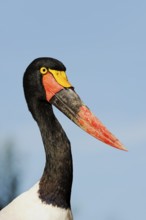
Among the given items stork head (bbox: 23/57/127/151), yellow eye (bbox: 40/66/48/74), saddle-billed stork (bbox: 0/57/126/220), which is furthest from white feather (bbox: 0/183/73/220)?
yellow eye (bbox: 40/66/48/74)

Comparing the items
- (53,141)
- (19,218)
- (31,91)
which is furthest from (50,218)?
(31,91)

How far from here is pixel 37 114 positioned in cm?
801

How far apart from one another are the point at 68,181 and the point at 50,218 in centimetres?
45

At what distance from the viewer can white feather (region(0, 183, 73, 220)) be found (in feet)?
24.8

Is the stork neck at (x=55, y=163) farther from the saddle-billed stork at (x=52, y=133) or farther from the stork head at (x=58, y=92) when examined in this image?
the stork head at (x=58, y=92)

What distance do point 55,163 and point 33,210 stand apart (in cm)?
51

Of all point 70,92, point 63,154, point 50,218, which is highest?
point 70,92

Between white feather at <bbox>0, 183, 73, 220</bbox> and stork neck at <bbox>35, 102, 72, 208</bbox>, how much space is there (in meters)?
0.06

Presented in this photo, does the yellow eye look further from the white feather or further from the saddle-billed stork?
the white feather

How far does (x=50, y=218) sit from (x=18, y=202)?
1.19ft

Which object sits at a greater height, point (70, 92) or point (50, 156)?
point (70, 92)

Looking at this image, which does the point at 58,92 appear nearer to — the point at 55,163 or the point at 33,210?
the point at 55,163

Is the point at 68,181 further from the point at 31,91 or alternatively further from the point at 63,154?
the point at 31,91

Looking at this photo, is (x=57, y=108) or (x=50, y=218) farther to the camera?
(x=57, y=108)
